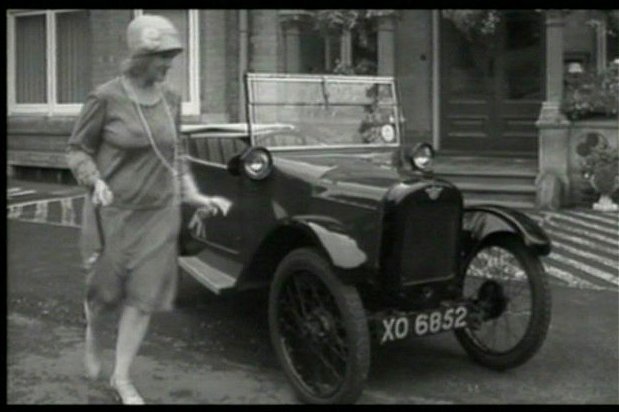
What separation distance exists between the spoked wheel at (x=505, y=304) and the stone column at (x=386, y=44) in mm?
8412

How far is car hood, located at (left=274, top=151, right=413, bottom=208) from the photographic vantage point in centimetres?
481

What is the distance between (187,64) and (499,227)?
1076 cm

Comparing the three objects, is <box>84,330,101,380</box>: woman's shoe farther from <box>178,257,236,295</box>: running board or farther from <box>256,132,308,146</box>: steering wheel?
<box>256,132,308,146</box>: steering wheel

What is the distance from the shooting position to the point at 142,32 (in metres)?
4.10

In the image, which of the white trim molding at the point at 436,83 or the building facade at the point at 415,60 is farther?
the white trim molding at the point at 436,83

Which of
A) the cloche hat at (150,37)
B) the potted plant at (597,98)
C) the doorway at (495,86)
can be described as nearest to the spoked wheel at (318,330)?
the cloche hat at (150,37)

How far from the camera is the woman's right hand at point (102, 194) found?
4.04m

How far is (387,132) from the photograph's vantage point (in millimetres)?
6215

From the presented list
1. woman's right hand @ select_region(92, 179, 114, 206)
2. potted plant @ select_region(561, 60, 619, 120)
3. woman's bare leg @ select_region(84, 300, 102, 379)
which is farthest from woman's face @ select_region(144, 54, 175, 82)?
potted plant @ select_region(561, 60, 619, 120)

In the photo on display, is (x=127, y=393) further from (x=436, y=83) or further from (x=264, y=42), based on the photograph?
(x=436, y=83)

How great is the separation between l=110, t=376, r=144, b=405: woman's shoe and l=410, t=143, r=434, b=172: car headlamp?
2.39 m

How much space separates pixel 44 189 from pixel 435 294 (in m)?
11.0

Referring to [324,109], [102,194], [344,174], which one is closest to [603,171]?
[324,109]

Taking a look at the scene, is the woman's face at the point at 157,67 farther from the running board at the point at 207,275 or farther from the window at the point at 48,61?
the window at the point at 48,61
